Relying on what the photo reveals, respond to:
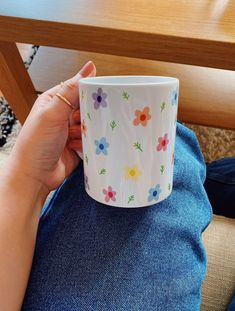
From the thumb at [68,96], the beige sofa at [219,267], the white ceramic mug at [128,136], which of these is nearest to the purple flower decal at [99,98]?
the white ceramic mug at [128,136]

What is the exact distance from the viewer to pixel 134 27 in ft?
1.66

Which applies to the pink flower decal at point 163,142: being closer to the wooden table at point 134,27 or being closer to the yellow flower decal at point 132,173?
the yellow flower decal at point 132,173

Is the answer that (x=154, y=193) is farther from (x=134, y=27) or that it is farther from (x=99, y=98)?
(x=134, y=27)

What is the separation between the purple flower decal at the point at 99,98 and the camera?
0.36m

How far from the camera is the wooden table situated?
493 millimetres

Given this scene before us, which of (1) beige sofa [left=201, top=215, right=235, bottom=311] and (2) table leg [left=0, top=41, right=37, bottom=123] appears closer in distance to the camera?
(1) beige sofa [left=201, top=215, right=235, bottom=311]

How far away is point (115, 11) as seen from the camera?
53 centimetres

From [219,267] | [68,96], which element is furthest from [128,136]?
[219,267]

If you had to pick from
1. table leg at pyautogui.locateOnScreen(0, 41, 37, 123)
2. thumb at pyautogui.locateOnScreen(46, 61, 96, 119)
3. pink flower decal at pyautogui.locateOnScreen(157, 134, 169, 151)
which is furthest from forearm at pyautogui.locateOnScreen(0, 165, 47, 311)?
table leg at pyautogui.locateOnScreen(0, 41, 37, 123)

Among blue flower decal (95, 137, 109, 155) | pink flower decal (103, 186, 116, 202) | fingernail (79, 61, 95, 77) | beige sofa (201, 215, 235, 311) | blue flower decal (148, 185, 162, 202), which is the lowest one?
beige sofa (201, 215, 235, 311)

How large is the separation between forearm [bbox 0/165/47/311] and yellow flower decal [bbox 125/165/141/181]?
0.17 metres

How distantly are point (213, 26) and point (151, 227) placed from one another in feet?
0.94

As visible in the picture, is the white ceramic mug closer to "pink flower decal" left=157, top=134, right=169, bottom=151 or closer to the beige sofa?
"pink flower decal" left=157, top=134, right=169, bottom=151

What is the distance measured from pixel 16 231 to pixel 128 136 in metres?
0.20
